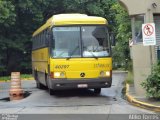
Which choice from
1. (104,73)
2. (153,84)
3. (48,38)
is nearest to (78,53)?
(104,73)

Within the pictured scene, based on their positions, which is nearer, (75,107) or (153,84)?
(75,107)

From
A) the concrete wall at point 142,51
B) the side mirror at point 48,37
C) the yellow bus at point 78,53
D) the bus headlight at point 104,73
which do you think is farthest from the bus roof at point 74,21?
the bus headlight at point 104,73

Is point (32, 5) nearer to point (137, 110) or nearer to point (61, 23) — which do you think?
point (61, 23)

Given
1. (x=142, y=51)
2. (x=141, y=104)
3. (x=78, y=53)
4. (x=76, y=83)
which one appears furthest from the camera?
(x=78, y=53)

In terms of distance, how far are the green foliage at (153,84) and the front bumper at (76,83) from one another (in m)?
2.24

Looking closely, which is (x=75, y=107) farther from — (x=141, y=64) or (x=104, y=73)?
(x=141, y=64)

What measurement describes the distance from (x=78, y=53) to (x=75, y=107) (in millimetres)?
3310

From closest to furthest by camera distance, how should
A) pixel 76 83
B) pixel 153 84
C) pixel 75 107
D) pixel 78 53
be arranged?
1. pixel 75 107
2. pixel 153 84
3. pixel 76 83
4. pixel 78 53

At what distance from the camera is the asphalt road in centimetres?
→ 1462

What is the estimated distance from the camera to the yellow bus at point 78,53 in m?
19.2

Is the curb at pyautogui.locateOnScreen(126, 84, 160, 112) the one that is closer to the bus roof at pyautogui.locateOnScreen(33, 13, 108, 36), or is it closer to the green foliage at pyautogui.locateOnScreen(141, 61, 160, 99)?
the green foliage at pyautogui.locateOnScreen(141, 61, 160, 99)

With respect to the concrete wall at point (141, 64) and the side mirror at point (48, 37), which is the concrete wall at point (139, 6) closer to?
the concrete wall at point (141, 64)

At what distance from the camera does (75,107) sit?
16719 millimetres

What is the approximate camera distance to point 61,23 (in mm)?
19672
